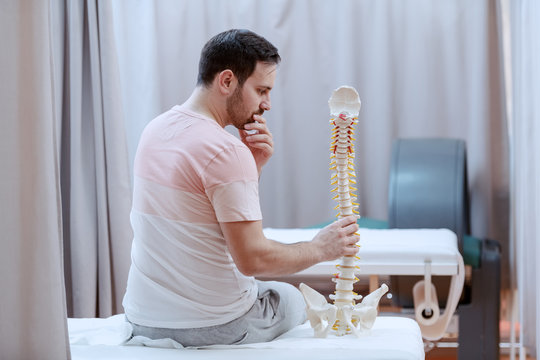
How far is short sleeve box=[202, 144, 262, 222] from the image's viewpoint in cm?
158

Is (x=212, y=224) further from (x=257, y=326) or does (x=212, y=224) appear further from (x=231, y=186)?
(x=257, y=326)

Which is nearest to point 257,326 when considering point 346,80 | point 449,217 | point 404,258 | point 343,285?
point 343,285

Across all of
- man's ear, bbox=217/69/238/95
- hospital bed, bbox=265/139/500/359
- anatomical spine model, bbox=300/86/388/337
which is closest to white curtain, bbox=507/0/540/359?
hospital bed, bbox=265/139/500/359

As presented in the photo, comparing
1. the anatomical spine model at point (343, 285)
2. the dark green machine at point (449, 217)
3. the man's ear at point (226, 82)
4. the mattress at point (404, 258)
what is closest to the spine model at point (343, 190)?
the anatomical spine model at point (343, 285)

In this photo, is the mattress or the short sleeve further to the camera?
the mattress

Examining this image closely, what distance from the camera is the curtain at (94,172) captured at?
9.78ft

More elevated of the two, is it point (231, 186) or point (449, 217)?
point (231, 186)

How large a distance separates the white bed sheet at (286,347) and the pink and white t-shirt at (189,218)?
7 cm

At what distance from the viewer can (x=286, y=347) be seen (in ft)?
5.50

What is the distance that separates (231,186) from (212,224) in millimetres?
118

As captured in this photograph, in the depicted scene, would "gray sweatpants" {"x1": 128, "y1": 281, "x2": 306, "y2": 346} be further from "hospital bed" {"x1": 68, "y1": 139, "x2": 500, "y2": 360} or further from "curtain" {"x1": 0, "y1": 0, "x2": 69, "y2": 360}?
"curtain" {"x1": 0, "y1": 0, "x2": 69, "y2": 360}

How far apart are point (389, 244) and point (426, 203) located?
1.83 feet

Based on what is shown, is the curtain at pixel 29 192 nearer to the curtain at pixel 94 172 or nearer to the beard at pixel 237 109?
the beard at pixel 237 109

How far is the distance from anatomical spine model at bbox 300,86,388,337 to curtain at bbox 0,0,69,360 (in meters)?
0.64
